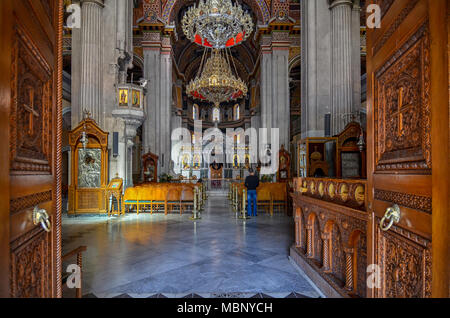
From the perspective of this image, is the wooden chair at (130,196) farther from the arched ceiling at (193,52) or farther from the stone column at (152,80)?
the arched ceiling at (193,52)

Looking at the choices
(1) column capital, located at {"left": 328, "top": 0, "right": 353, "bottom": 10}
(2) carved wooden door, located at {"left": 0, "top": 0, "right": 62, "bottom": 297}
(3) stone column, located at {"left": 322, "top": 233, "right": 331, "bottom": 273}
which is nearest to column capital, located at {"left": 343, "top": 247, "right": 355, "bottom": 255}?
(3) stone column, located at {"left": 322, "top": 233, "right": 331, "bottom": 273}

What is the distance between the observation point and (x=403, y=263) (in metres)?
1.62

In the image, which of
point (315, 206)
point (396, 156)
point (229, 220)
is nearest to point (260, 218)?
point (229, 220)

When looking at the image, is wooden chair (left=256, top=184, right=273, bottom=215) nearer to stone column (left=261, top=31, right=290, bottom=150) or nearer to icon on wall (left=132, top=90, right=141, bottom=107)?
icon on wall (left=132, top=90, right=141, bottom=107)

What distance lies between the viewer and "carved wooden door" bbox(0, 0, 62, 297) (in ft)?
3.84

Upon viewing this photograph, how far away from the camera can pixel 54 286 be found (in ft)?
5.93

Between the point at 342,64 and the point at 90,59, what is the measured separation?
28.8 feet

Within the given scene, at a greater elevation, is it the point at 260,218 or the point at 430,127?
the point at 430,127

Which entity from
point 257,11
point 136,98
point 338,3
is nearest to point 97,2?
point 136,98

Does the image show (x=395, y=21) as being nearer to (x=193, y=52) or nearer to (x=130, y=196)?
(x=130, y=196)

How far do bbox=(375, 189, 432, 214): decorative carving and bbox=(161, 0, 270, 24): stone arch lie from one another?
62.0 feet

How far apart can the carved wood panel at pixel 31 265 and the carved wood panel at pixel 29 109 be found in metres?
0.37

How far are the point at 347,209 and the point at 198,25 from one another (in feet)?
37.3
